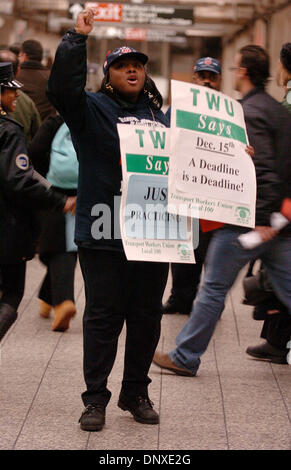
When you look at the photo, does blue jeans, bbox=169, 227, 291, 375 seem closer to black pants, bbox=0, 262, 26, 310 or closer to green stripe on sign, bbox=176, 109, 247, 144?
green stripe on sign, bbox=176, 109, 247, 144

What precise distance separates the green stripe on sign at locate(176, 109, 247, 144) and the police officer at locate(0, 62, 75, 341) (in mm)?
824

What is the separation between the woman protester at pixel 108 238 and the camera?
13.7 ft

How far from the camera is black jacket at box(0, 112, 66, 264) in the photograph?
4590mm

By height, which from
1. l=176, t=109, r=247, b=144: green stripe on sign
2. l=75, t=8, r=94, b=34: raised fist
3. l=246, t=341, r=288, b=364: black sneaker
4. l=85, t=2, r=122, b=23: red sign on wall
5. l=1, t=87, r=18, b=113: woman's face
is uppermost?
l=85, t=2, r=122, b=23: red sign on wall

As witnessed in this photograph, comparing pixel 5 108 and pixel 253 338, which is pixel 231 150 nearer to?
pixel 5 108

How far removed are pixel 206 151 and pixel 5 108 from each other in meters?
1.36

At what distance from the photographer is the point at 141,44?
39.1 meters

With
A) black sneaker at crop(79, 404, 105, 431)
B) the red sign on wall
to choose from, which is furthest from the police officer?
the red sign on wall

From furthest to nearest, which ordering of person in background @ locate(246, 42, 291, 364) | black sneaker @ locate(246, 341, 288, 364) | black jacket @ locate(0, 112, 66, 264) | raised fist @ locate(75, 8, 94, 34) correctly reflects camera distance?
black sneaker @ locate(246, 341, 288, 364) < person in background @ locate(246, 42, 291, 364) < black jacket @ locate(0, 112, 66, 264) < raised fist @ locate(75, 8, 94, 34)

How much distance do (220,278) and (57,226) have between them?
1.91 meters

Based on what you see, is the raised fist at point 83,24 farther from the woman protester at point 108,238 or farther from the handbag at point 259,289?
the handbag at point 259,289

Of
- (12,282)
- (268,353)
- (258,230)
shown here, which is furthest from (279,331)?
(12,282)

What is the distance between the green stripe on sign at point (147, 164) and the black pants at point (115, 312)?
0.44 metres

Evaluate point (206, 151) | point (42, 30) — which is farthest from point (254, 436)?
point (42, 30)
